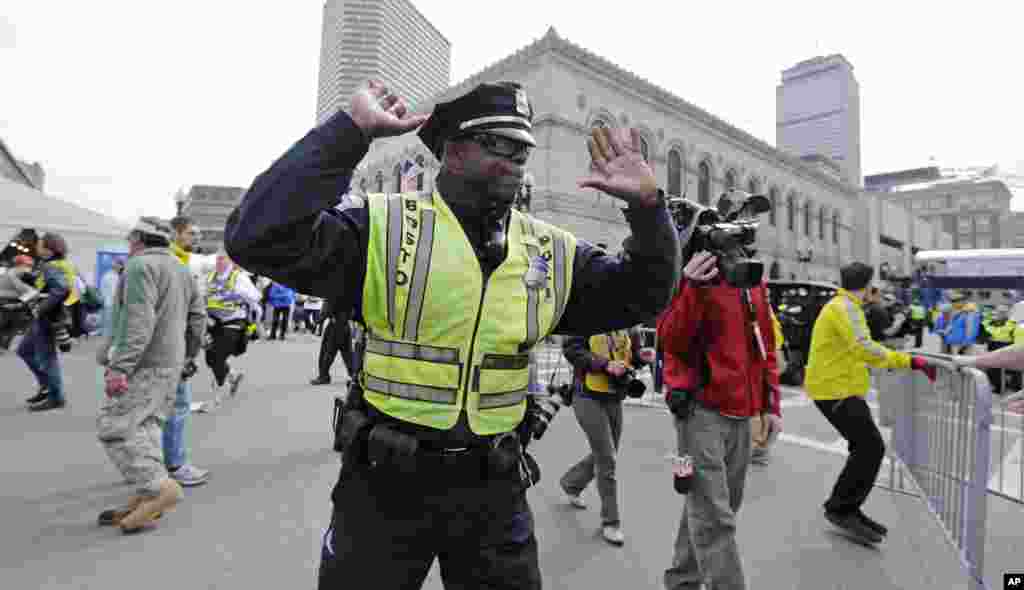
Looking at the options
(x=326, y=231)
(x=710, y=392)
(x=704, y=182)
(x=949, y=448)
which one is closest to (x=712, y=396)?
(x=710, y=392)

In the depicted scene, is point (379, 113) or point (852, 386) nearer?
point (379, 113)

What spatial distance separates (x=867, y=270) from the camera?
4.18 meters

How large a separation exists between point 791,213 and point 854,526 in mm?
38962

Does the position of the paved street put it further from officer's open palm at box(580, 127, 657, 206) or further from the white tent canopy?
the white tent canopy

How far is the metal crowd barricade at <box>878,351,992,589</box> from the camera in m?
3.06

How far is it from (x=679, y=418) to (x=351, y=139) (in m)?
2.31

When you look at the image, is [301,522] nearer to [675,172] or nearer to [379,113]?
[379,113]

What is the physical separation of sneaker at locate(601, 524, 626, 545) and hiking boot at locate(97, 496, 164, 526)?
2.98 metres

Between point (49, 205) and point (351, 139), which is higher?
point (49, 205)

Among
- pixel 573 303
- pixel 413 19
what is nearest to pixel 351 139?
pixel 573 303

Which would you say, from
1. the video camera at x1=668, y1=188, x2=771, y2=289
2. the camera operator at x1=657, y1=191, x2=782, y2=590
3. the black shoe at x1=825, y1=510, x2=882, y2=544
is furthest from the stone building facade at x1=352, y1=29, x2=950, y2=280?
the video camera at x1=668, y1=188, x2=771, y2=289

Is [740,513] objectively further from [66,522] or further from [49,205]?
[49,205]

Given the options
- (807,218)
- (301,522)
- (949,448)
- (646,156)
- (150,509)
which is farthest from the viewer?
(807,218)

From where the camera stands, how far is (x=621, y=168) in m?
1.53
